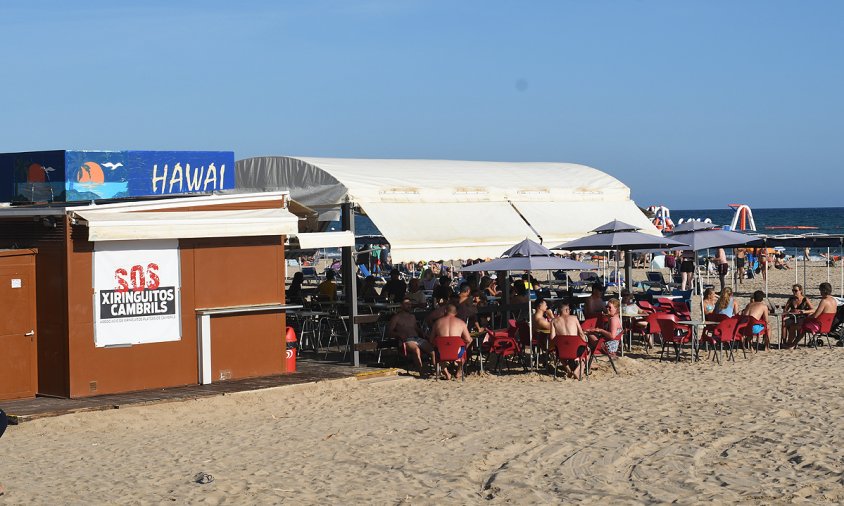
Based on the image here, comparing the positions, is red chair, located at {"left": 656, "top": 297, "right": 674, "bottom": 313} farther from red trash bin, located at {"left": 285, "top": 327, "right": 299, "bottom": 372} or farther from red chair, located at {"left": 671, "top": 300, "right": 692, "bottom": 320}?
red trash bin, located at {"left": 285, "top": 327, "right": 299, "bottom": 372}

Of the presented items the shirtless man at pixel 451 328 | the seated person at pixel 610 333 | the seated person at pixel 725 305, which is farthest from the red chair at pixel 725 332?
the shirtless man at pixel 451 328

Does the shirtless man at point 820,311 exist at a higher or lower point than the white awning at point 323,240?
lower

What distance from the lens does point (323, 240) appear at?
13.4 meters

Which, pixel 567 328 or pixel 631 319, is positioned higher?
pixel 567 328

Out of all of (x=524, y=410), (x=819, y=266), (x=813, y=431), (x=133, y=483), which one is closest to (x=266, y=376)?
(x=524, y=410)

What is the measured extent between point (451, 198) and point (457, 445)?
655 centimetres

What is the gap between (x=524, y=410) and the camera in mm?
10992

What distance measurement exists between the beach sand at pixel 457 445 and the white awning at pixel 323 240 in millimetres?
1858

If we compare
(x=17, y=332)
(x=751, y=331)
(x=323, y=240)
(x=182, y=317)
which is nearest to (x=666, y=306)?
(x=751, y=331)

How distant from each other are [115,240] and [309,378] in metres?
2.85

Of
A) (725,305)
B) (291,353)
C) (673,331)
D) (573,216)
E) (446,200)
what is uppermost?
(446,200)

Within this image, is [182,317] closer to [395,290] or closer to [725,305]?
[395,290]

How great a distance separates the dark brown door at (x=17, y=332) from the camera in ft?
37.1

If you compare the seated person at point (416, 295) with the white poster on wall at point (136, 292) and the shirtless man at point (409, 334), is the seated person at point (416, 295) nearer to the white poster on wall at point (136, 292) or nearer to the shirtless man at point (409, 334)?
the shirtless man at point (409, 334)
